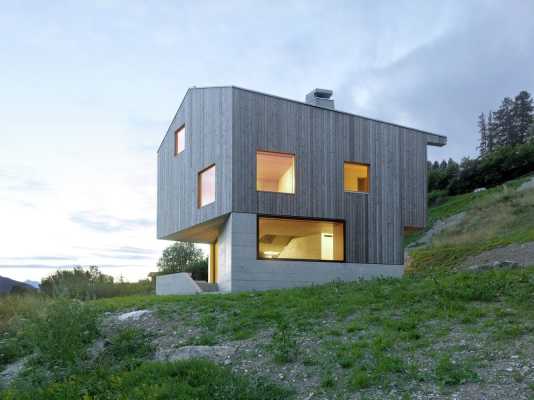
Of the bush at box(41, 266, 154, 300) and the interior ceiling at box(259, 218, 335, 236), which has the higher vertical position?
the interior ceiling at box(259, 218, 335, 236)

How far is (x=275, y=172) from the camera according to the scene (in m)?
17.6

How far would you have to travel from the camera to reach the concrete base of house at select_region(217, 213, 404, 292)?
16.5m

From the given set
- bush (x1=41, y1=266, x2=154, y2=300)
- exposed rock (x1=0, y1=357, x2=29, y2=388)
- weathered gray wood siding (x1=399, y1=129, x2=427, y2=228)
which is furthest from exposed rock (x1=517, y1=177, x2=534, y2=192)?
exposed rock (x1=0, y1=357, x2=29, y2=388)

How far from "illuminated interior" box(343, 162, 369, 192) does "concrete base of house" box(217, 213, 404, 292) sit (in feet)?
9.57

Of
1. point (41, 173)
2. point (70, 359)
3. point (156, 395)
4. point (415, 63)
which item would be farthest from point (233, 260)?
point (415, 63)

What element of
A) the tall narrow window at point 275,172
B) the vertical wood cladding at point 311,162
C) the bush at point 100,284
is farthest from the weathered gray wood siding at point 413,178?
the bush at point 100,284

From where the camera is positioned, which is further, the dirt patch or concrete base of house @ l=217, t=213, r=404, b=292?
the dirt patch

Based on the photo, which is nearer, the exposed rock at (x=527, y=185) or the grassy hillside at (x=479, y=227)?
the grassy hillside at (x=479, y=227)

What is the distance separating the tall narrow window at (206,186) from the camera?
18.0 meters

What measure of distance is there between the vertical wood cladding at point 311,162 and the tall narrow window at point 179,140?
64 cm

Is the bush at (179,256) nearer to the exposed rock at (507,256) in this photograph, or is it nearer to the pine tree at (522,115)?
the exposed rock at (507,256)

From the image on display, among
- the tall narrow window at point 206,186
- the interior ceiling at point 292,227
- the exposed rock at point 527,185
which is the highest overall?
the exposed rock at point 527,185

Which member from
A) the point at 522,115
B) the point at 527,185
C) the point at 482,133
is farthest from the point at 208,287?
the point at 482,133

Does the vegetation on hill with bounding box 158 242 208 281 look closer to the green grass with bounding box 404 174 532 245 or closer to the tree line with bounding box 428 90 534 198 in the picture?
the green grass with bounding box 404 174 532 245
